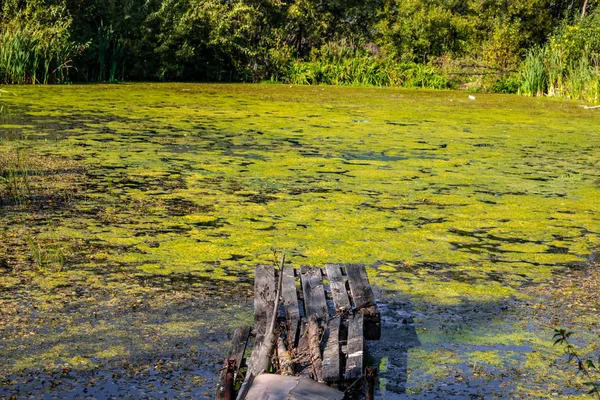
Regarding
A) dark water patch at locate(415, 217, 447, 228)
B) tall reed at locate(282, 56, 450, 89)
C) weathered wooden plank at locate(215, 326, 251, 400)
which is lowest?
weathered wooden plank at locate(215, 326, 251, 400)

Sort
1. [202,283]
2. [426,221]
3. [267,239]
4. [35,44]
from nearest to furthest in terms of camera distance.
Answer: [202,283] < [267,239] < [426,221] < [35,44]

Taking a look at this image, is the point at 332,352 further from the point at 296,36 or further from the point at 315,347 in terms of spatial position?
the point at 296,36

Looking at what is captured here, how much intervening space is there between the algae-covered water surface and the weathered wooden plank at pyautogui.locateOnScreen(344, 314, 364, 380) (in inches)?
5.2

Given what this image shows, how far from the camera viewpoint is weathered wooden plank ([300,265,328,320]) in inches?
120

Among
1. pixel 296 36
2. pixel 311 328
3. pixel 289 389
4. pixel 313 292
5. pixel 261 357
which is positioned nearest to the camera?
pixel 289 389

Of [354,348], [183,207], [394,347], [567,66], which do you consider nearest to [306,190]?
[183,207]

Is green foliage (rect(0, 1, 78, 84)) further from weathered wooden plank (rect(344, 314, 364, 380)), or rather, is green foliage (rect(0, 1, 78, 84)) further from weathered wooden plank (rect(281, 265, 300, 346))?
weathered wooden plank (rect(344, 314, 364, 380))

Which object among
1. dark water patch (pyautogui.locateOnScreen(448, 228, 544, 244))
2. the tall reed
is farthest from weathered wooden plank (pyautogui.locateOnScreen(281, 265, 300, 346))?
the tall reed

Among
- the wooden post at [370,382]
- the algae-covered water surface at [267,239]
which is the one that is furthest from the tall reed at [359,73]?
the wooden post at [370,382]

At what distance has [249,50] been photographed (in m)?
17.1

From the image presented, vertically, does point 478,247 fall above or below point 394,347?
above

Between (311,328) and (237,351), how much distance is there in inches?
11.0

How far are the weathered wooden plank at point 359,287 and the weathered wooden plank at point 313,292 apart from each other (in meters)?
0.12

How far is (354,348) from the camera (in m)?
2.65
